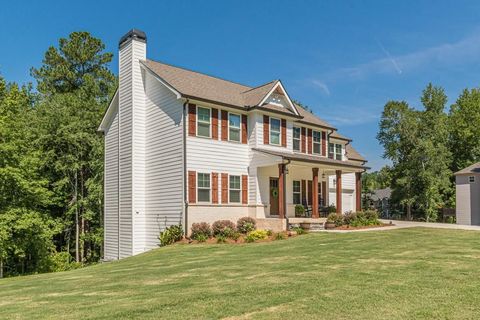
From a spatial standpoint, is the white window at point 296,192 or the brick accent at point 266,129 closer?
the brick accent at point 266,129

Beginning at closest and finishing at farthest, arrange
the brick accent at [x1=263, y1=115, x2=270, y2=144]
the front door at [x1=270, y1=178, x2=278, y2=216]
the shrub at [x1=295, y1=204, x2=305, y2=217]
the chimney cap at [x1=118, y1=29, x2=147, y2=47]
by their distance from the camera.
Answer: the chimney cap at [x1=118, y1=29, x2=147, y2=47] < the brick accent at [x1=263, y1=115, x2=270, y2=144] < the front door at [x1=270, y1=178, x2=278, y2=216] < the shrub at [x1=295, y1=204, x2=305, y2=217]

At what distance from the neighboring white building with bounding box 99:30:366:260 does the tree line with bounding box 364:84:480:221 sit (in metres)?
16.8

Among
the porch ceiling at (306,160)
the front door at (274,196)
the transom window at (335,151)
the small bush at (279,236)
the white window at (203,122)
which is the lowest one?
the small bush at (279,236)

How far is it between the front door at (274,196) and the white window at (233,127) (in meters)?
3.33

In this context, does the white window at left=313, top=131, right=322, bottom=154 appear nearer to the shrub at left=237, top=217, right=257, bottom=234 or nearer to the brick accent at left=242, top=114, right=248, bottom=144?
the brick accent at left=242, top=114, right=248, bottom=144

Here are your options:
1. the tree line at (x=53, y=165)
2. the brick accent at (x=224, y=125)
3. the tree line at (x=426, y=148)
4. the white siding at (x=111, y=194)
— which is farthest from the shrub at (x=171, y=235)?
the tree line at (x=426, y=148)

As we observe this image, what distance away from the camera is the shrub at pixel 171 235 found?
18172 millimetres

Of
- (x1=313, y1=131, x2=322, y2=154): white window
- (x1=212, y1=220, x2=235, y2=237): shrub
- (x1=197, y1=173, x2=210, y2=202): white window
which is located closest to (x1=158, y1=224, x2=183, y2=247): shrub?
(x1=212, y1=220, x2=235, y2=237): shrub

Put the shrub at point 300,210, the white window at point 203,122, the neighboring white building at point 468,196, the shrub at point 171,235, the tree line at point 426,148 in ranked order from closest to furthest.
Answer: the shrub at point 171,235 < the white window at point 203,122 < the shrub at point 300,210 < the neighboring white building at point 468,196 < the tree line at point 426,148

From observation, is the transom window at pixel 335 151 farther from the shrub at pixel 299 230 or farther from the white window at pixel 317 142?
the shrub at pixel 299 230

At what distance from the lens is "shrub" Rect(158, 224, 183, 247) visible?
1817 centimetres

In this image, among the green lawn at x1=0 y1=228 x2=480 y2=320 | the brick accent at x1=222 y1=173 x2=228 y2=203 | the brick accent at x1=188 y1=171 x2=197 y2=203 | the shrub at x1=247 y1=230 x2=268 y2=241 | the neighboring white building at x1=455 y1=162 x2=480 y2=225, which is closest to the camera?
the green lawn at x1=0 y1=228 x2=480 y2=320

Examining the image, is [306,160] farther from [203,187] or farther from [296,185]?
[203,187]

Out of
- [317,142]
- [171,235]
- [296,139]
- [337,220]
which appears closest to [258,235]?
[171,235]
